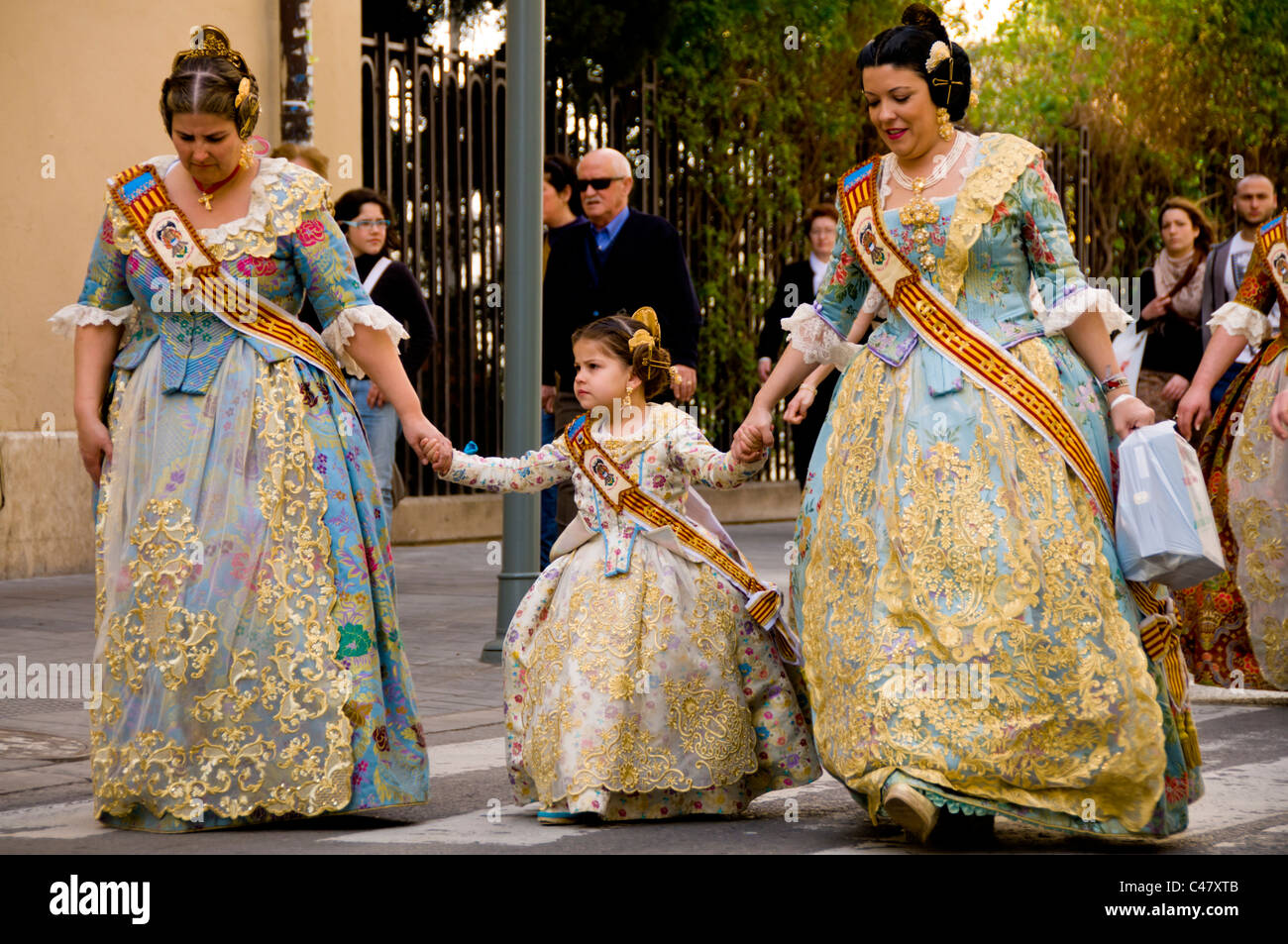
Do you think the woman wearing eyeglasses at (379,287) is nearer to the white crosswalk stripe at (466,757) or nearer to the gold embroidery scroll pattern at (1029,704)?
the white crosswalk stripe at (466,757)

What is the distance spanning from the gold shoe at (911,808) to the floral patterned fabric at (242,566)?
1.31 meters

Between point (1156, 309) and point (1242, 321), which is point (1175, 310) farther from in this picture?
point (1242, 321)

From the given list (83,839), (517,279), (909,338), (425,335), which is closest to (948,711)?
(909,338)

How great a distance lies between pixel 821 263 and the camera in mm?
11758

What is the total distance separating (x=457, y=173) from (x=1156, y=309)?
476cm

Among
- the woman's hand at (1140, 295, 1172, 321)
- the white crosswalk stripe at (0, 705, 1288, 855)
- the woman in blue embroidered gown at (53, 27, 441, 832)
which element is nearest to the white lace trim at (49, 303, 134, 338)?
the woman in blue embroidered gown at (53, 27, 441, 832)

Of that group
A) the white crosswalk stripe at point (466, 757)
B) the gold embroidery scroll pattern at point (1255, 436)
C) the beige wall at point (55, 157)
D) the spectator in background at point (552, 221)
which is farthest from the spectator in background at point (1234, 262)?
the beige wall at point (55, 157)

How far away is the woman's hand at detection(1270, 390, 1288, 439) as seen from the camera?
682cm

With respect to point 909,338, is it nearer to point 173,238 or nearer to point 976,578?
point 976,578

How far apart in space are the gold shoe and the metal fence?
27.2ft

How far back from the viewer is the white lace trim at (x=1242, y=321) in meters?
7.34

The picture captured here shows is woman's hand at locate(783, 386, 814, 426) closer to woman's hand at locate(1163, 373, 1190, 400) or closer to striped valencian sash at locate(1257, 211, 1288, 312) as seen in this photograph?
striped valencian sash at locate(1257, 211, 1288, 312)

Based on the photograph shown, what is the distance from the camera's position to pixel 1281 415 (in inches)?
270

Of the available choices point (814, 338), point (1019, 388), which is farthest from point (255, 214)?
point (1019, 388)
